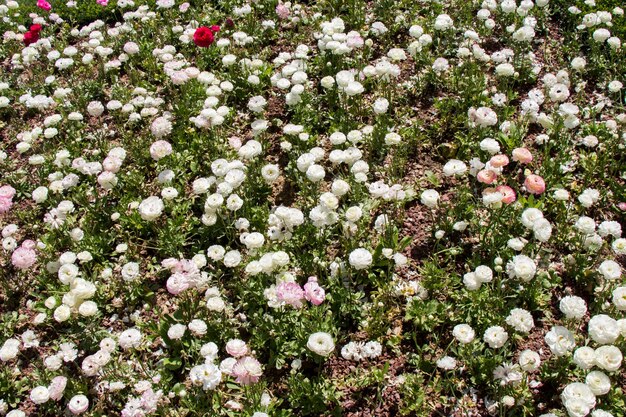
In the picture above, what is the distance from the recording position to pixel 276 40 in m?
6.36

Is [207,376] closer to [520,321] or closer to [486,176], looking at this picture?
[520,321]

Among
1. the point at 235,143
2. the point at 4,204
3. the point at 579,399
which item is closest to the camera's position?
the point at 579,399

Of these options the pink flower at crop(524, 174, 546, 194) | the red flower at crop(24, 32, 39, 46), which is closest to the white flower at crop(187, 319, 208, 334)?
the pink flower at crop(524, 174, 546, 194)

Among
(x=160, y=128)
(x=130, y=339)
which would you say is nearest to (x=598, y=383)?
(x=130, y=339)

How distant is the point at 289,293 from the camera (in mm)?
3520

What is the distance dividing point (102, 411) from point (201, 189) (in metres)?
1.59

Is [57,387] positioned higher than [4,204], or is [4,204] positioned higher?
[4,204]

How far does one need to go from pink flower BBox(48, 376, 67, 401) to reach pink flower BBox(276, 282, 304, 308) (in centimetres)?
137

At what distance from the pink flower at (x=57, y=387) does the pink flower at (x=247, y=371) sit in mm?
1065

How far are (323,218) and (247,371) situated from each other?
3.73 feet

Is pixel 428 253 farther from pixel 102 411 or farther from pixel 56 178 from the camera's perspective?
pixel 56 178

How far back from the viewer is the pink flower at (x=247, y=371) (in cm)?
332

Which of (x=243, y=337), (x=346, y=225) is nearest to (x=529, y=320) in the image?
(x=346, y=225)

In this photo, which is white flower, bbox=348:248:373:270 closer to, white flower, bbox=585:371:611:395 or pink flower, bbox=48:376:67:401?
white flower, bbox=585:371:611:395
